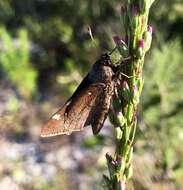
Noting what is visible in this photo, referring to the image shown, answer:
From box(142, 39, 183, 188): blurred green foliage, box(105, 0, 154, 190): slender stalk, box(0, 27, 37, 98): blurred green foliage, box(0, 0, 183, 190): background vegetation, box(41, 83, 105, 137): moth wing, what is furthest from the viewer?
box(0, 27, 37, 98): blurred green foliage

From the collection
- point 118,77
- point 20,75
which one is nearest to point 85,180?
point 20,75

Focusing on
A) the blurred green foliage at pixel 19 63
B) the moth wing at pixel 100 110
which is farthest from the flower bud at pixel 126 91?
the blurred green foliage at pixel 19 63

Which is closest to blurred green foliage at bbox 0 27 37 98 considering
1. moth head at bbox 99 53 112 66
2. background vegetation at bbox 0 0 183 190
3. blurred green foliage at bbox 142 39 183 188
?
background vegetation at bbox 0 0 183 190

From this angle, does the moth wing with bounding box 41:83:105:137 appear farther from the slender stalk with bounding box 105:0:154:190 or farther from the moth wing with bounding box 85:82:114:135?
the slender stalk with bounding box 105:0:154:190

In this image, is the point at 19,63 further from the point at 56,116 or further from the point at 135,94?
the point at 135,94

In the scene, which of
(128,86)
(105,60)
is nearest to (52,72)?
(105,60)

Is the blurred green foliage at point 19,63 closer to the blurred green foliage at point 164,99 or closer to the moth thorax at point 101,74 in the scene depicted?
the blurred green foliage at point 164,99
